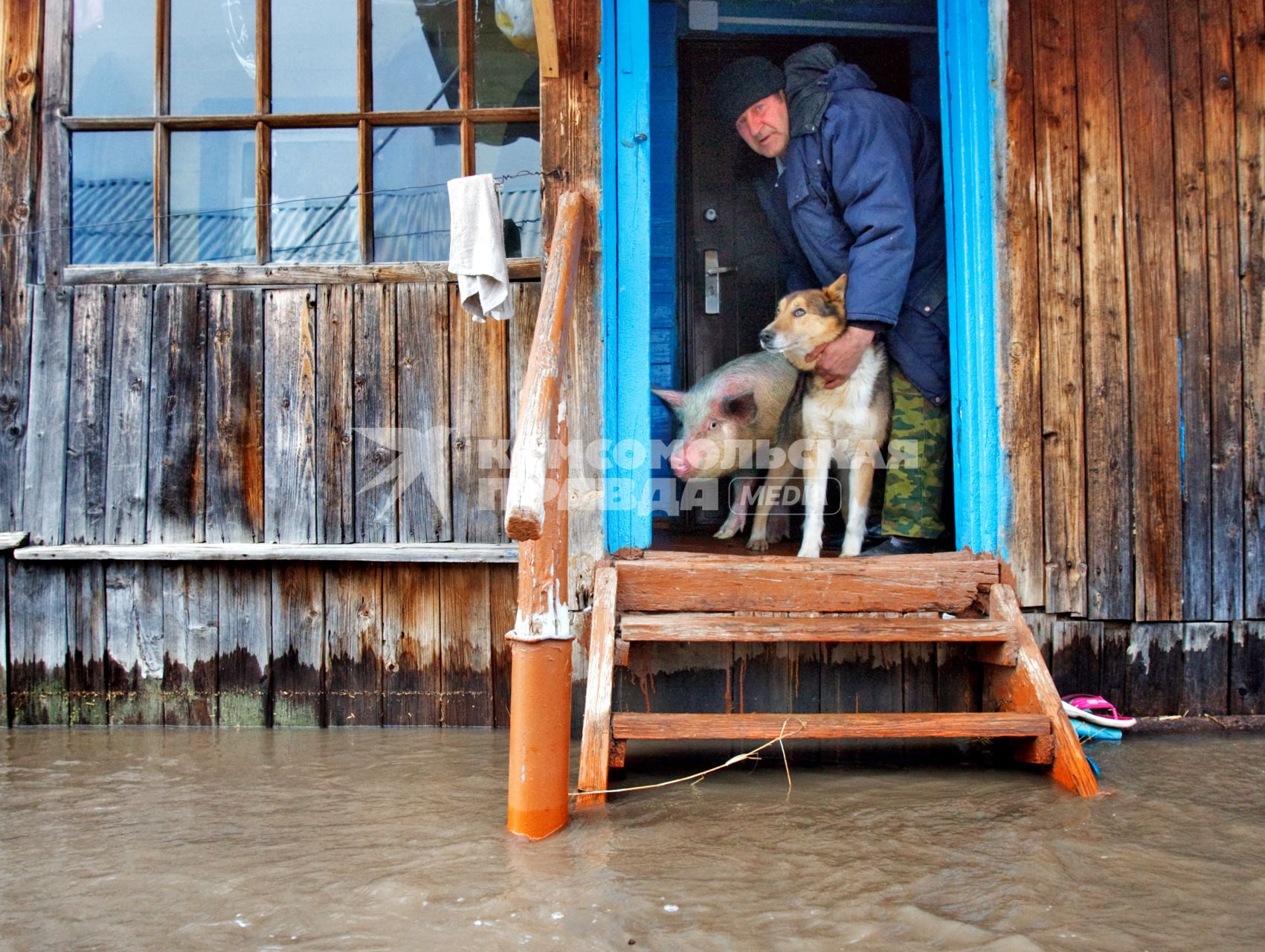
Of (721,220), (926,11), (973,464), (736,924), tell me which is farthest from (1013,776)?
(926,11)

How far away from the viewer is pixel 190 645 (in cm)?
358

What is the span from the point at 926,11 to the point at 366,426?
4074mm

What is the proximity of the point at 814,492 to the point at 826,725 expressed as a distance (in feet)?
4.69

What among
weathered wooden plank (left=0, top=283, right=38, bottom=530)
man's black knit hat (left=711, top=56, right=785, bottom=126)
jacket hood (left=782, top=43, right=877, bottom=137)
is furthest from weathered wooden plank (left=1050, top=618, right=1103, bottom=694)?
weathered wooden plank (left=0, top=283, right=38, bottom=530)

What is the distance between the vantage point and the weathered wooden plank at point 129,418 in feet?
11.8

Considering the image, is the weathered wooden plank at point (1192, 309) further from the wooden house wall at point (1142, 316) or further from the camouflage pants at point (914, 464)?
the camouflage pants at point (914, 464)

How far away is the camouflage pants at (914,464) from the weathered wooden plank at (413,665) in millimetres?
2092

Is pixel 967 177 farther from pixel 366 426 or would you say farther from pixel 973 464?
pixel 366 426

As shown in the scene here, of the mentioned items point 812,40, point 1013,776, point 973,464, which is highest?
point 812,40

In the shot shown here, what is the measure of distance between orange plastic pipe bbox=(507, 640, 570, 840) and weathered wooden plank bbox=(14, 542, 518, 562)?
3.65 ft

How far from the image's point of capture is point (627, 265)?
11.6 ft

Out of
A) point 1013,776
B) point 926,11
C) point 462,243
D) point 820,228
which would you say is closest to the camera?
point 1013,776

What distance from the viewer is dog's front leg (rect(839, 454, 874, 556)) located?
12.9 ft

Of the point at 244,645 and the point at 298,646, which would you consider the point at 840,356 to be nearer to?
the point at 298,646
